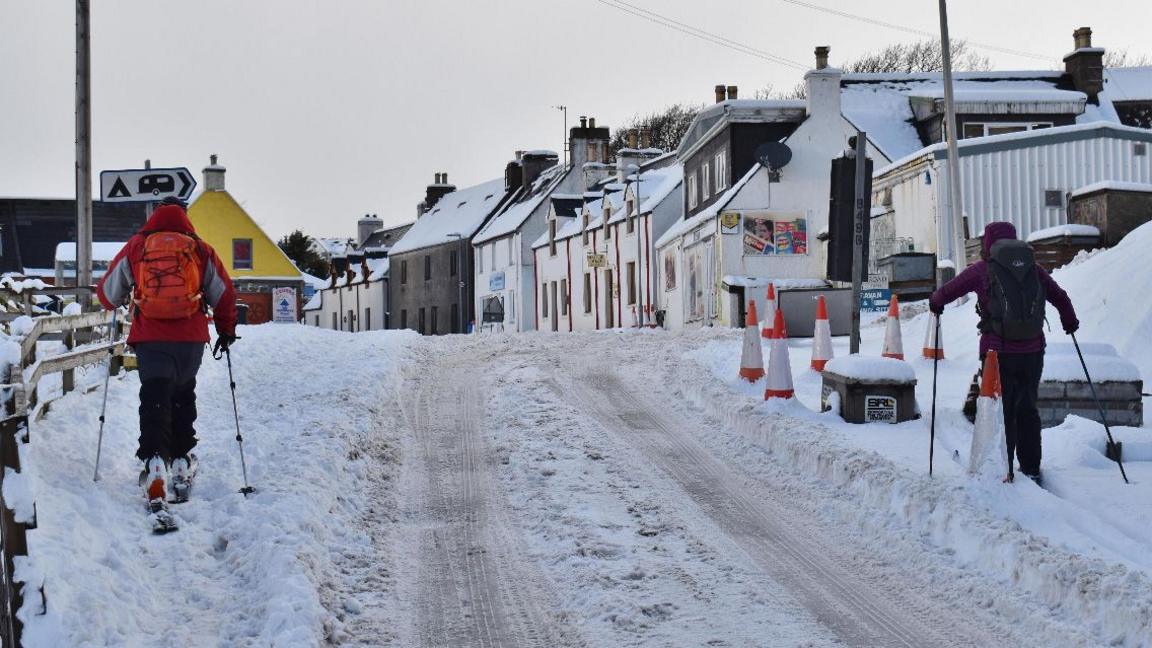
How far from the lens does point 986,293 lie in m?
7.59

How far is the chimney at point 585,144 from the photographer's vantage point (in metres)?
50.8

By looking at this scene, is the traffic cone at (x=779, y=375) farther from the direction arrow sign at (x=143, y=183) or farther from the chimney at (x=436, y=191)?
the chimney at (x=436, y=191)

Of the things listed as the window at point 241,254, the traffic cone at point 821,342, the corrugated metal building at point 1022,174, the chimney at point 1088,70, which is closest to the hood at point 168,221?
the traffic cone at point 821,342

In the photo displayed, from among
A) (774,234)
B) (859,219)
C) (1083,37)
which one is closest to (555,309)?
(774,234)

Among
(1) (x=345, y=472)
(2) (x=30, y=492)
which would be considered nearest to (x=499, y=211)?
(1) (x=345, y=472)

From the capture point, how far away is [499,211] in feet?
187

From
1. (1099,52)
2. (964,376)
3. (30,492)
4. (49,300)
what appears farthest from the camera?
(1099,52)

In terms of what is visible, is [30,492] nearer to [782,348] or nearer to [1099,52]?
[782,348]

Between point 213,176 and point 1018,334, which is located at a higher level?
point 213,176

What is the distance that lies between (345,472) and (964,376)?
7.01 metres

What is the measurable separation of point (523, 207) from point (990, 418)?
45192 millimetres

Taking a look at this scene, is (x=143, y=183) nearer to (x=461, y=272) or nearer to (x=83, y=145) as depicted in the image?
(x=83, y=145)

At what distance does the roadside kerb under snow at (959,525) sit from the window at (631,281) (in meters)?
28.4

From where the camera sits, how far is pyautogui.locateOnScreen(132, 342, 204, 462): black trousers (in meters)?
6.72
